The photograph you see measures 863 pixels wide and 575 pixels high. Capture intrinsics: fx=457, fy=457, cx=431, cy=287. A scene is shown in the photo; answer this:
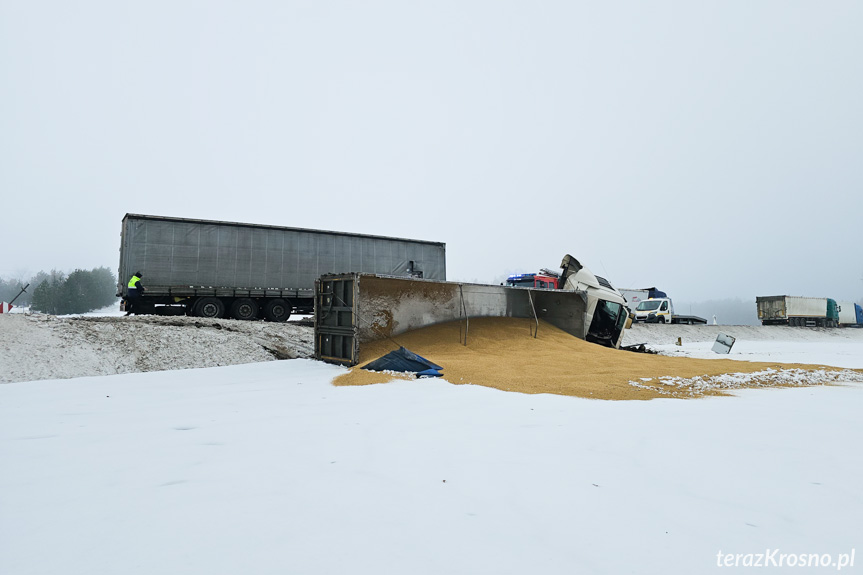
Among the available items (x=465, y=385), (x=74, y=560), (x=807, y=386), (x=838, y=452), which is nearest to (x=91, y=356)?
(x=465, y=385)

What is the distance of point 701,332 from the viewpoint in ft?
93.1

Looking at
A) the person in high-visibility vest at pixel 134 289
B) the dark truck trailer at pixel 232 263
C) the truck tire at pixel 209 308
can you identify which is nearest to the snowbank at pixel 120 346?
the person in high-visibility vest at pixel 134 289

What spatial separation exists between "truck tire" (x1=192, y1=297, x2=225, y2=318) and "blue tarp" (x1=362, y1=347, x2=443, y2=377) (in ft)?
34.3

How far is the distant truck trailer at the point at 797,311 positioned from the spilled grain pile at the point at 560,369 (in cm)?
3096

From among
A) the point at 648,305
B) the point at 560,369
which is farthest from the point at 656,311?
the point at 560,369

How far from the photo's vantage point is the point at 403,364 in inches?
316

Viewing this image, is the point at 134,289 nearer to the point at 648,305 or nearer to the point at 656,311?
the point at 656,311

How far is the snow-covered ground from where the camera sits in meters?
2.20

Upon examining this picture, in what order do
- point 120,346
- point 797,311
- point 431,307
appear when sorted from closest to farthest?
point 120,346 → point 431,307 → point 797,311

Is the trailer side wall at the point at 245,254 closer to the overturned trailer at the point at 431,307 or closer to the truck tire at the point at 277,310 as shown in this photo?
the truck tire at the point at 277,310

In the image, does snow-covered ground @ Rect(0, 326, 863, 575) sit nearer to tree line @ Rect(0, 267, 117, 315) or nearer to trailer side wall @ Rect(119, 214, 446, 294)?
trailer side wall @ Rect(119, 214, 446, 294)

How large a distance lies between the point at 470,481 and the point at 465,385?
3.88 metres

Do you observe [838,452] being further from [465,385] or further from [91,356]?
[91,356]

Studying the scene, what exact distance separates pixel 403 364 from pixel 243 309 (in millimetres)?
11080
